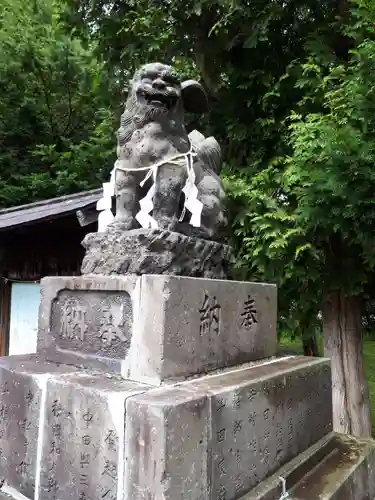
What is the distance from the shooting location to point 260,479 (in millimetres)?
2295

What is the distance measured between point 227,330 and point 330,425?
1334 millimetres

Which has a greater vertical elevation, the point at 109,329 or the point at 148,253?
the point at 148,253

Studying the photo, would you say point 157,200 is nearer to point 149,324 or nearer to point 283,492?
point 149,324

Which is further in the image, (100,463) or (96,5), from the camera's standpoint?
(96,5)

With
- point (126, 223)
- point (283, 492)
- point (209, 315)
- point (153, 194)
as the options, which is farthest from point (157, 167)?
point (283, 492)

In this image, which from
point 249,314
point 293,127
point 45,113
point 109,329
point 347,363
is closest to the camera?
point 109,329

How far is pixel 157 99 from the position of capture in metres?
2.55

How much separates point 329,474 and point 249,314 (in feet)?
3.41

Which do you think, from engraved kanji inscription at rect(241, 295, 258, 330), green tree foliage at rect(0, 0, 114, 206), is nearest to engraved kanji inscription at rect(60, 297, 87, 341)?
engraved kanji inscription at rect(241, 295, 258, 330)

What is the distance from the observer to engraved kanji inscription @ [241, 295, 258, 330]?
271 centimetres

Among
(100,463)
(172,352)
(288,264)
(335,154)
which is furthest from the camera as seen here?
(288,264)

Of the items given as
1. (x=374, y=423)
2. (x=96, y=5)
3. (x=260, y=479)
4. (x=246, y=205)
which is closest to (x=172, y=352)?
(x=260, y=479)

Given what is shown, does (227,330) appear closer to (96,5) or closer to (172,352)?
(172,352)

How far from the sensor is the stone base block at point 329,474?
7.57ft
